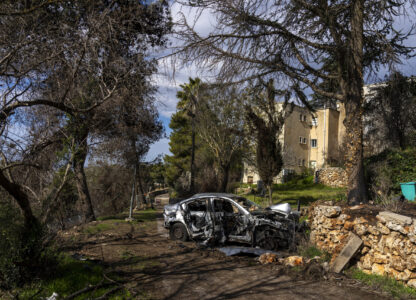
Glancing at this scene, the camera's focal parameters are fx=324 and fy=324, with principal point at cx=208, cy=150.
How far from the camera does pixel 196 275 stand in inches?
269

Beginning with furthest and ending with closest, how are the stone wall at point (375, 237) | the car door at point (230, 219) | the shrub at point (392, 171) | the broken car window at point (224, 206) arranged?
the shrub at point (392, 171), the broken car window at point (224, 206), the car door at point (230, 219), the stone wall at point (375, 237)

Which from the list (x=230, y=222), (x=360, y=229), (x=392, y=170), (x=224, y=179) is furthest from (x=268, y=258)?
(x=224, y=179)

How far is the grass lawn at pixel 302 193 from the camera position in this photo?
17.2m

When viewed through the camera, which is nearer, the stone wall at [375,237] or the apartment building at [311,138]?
the stone wall at [375,237]

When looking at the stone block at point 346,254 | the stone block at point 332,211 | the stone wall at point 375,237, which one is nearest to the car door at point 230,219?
the stone wall at point 375,237

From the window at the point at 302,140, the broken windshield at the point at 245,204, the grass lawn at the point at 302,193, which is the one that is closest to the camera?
the broken windshield at the point at 245,204

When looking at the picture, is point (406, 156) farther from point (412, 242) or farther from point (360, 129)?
point (412, 242)

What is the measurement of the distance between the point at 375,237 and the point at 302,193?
14853mm

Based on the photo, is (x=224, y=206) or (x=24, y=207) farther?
(x=224, y=206)

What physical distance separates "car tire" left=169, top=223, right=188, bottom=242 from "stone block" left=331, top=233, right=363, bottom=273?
480cm

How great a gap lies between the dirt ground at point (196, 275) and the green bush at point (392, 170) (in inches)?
271

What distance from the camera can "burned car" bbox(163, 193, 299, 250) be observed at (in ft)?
29.2

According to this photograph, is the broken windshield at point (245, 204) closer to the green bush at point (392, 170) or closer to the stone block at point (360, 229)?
the stone block at point (360, 229)

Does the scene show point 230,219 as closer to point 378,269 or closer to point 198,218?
point 198,218
